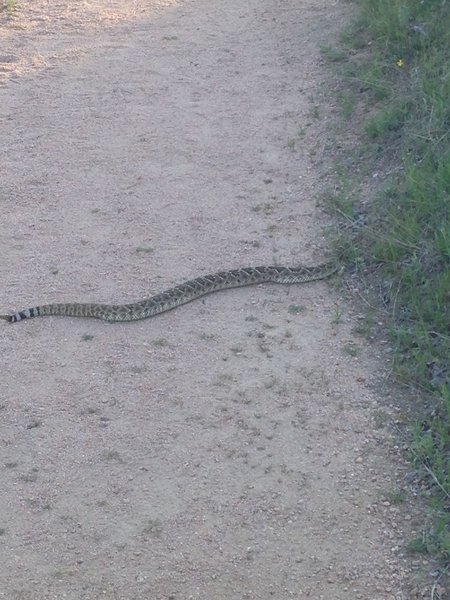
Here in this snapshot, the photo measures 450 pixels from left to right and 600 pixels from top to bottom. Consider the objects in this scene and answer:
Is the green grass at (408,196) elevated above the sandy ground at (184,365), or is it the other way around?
the green grass at (408,196)

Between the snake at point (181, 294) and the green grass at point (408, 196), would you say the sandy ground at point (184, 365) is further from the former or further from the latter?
the green grass at point (408, 196)

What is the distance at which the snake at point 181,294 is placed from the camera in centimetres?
827

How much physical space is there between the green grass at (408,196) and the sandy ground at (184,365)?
25 cm

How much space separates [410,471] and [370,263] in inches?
106

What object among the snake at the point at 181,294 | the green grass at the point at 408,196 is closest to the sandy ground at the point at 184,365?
the snake at the point at 181,294

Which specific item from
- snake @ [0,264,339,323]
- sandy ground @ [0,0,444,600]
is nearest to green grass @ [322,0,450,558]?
sandy ground @ [0,0,444,600]

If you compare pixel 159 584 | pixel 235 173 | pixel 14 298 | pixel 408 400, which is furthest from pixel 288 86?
pixel 159 584

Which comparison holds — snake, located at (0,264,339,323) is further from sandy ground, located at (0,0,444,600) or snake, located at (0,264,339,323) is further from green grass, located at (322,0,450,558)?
green grass, located at (322,0,450,558)

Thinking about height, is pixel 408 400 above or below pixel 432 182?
below

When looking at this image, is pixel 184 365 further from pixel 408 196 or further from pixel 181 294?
pixel 408 196

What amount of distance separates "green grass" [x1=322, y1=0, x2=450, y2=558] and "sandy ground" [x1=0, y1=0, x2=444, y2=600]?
0.25 metres

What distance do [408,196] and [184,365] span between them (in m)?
2.78

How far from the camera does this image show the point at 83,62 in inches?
528

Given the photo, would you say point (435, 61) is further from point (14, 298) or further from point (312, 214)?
point (14, 298)
